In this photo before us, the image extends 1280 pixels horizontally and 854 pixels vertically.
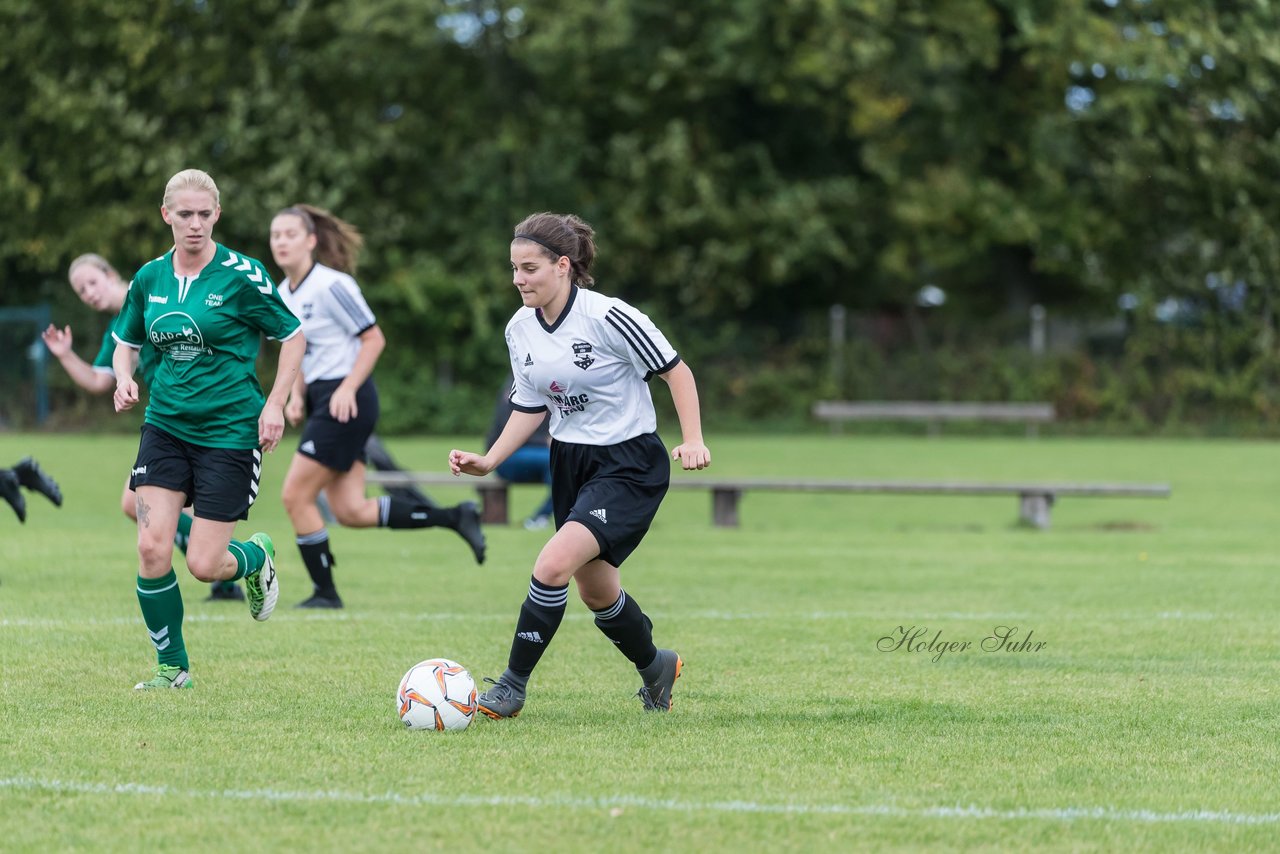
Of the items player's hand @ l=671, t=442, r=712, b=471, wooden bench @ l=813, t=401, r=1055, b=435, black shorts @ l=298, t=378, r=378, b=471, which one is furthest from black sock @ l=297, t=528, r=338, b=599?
wooden bench @ l=813, t=401, r=1055, b=435

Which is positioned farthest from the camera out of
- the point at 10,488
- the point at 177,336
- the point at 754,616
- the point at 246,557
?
the point at 10,488

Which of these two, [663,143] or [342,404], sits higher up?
[663,143]

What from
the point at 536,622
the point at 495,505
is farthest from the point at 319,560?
the point at 495,505

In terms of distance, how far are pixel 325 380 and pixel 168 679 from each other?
285 centimetres

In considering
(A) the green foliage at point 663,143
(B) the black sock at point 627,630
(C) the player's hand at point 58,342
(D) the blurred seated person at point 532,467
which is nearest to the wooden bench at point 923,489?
(D) the blurred seated person at point 532,467

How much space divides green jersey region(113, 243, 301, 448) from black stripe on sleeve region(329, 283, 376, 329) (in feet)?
7.14

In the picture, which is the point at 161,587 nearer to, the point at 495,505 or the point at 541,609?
the point at 541,609

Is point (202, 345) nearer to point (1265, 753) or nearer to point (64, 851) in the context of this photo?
point (64, 851)

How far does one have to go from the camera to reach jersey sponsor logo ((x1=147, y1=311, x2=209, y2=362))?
20.5 feet

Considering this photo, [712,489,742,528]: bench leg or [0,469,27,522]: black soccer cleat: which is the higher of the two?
[0,469,27,522]: black soccer cleat

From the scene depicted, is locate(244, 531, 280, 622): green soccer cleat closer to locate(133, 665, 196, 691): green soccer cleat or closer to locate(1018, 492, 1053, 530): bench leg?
locate(133, 665, 196, 691): green soccer cleat

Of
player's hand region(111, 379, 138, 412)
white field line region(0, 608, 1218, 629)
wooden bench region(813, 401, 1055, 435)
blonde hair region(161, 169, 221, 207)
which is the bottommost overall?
wooden bench region(813, 401, 1055, 435)

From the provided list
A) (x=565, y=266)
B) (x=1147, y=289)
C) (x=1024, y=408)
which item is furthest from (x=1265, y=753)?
(x=1147, y=289)

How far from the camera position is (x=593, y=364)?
18.7 ft
